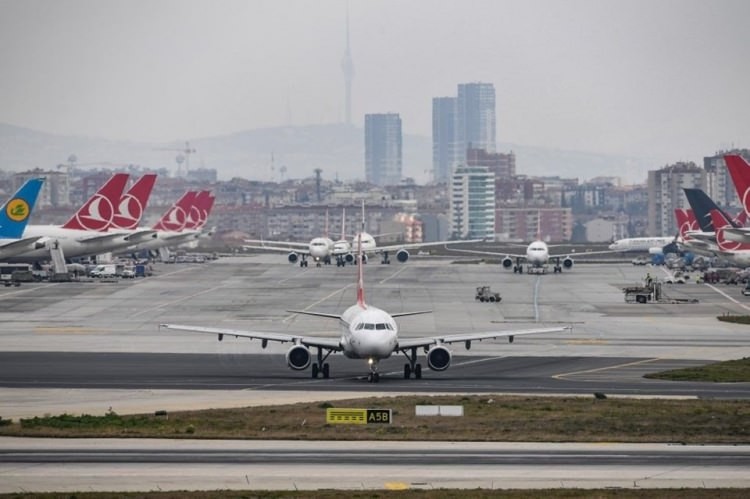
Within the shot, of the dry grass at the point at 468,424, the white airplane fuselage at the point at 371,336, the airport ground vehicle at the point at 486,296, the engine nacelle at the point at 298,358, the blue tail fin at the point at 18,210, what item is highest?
the blue tail fin at the point at 18,210

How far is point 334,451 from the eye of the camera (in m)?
56.2

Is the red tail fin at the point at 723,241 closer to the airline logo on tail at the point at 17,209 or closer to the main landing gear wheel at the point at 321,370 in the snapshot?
the airline logo on tail at the point at 17,209

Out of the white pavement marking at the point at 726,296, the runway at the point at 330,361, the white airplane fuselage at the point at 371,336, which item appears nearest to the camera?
the runway at the point at 330,361

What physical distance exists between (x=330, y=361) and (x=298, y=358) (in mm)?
12119

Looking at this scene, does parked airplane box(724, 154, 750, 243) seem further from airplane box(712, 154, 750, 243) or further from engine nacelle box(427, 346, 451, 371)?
engine nacelle box(427, 346, 451, 371)

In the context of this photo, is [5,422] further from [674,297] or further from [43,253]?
[43,253]

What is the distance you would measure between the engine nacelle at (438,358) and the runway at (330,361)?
99 cm

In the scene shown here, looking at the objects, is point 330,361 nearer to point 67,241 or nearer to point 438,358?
point 438,358

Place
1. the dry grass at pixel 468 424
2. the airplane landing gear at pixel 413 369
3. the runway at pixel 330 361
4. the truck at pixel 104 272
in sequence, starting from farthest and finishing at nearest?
the truck at pixel 104 272 < the airplane landing gear at pixel 413 369 < the dry grass at pixel 468 424 < the runway at pixel 330 361

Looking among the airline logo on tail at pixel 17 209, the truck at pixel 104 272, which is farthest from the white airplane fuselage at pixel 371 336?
the truck at pixel 104 272

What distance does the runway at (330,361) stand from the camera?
51.0 m

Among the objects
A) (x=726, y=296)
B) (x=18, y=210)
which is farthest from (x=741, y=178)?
(x=18, y=210)

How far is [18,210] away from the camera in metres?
170

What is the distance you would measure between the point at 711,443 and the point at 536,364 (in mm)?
31685
